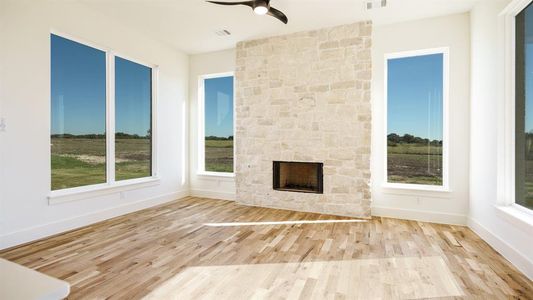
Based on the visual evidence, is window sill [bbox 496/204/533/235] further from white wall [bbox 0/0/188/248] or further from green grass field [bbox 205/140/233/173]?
white wall [bbox 0/0/188/248]

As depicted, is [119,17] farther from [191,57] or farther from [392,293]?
[392,293]

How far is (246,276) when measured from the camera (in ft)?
8.03

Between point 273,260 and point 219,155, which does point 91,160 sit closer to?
point 219,155

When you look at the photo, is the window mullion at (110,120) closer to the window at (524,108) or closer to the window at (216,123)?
the window at (216,123)

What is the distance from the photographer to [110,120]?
4.30 m

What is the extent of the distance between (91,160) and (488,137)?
5424 millimetres

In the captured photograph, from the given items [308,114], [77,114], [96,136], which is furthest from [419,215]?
[77,114]

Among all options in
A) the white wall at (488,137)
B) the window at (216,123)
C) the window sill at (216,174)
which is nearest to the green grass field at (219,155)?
the window at (216,123)

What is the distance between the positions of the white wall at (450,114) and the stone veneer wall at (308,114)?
0.24 meters

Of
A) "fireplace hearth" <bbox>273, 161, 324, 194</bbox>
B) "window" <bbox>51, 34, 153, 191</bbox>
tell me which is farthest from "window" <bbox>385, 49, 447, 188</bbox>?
"window" <bbox>51, 34, 153, 191</bbox>

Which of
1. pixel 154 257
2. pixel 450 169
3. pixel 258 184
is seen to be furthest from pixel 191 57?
pixel 450 169

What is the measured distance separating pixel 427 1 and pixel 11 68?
17.0ft

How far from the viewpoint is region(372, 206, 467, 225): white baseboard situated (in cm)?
397

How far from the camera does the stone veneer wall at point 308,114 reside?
4.36 meters
